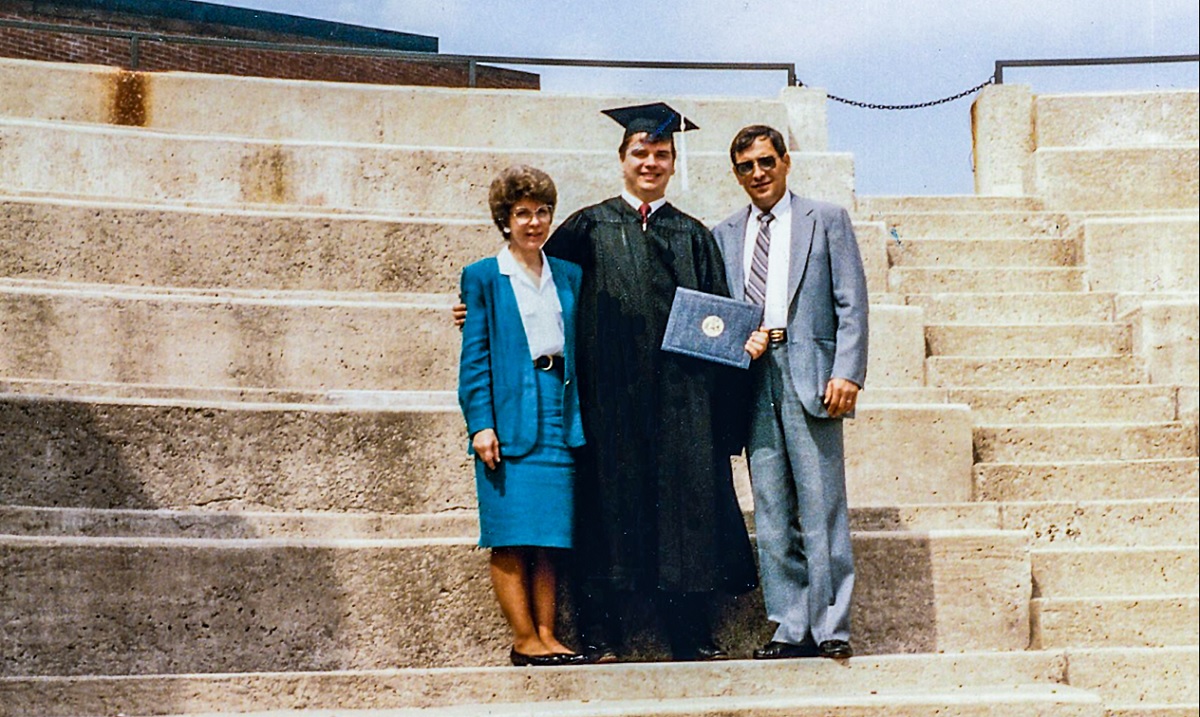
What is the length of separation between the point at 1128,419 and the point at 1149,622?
138 centimetres

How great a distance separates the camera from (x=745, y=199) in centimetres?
833

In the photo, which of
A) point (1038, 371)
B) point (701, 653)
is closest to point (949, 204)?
point (1038, 371)

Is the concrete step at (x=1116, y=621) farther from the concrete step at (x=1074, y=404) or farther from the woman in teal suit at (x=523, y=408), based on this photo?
the woman in teal suit at (x=523, y=408)

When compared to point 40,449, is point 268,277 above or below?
above

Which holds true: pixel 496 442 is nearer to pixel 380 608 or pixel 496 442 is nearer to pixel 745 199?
pixel 380 608

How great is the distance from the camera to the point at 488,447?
516 centimetres

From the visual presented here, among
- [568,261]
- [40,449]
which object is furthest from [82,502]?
[568,261]

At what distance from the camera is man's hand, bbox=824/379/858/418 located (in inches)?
207

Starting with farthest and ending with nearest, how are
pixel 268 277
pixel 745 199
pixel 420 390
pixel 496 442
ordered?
pixel 745 199 < pixel 268 277 < pixel 420 390 < pixel 496 442

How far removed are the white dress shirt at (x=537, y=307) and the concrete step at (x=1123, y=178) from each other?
428 cm

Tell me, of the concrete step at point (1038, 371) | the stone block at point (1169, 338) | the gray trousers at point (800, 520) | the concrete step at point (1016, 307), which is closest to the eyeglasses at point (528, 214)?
the gray trousers at point (800, 520)

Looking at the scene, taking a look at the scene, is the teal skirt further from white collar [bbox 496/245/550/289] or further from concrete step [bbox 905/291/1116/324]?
concrete step [bbox 905/291/1116/324]

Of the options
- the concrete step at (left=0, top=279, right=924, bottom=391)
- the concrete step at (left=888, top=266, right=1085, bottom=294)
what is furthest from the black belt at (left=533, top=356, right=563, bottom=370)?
the concrete step at (left=888, top=266, right=1085, bottom=294)

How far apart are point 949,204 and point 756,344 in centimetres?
386
